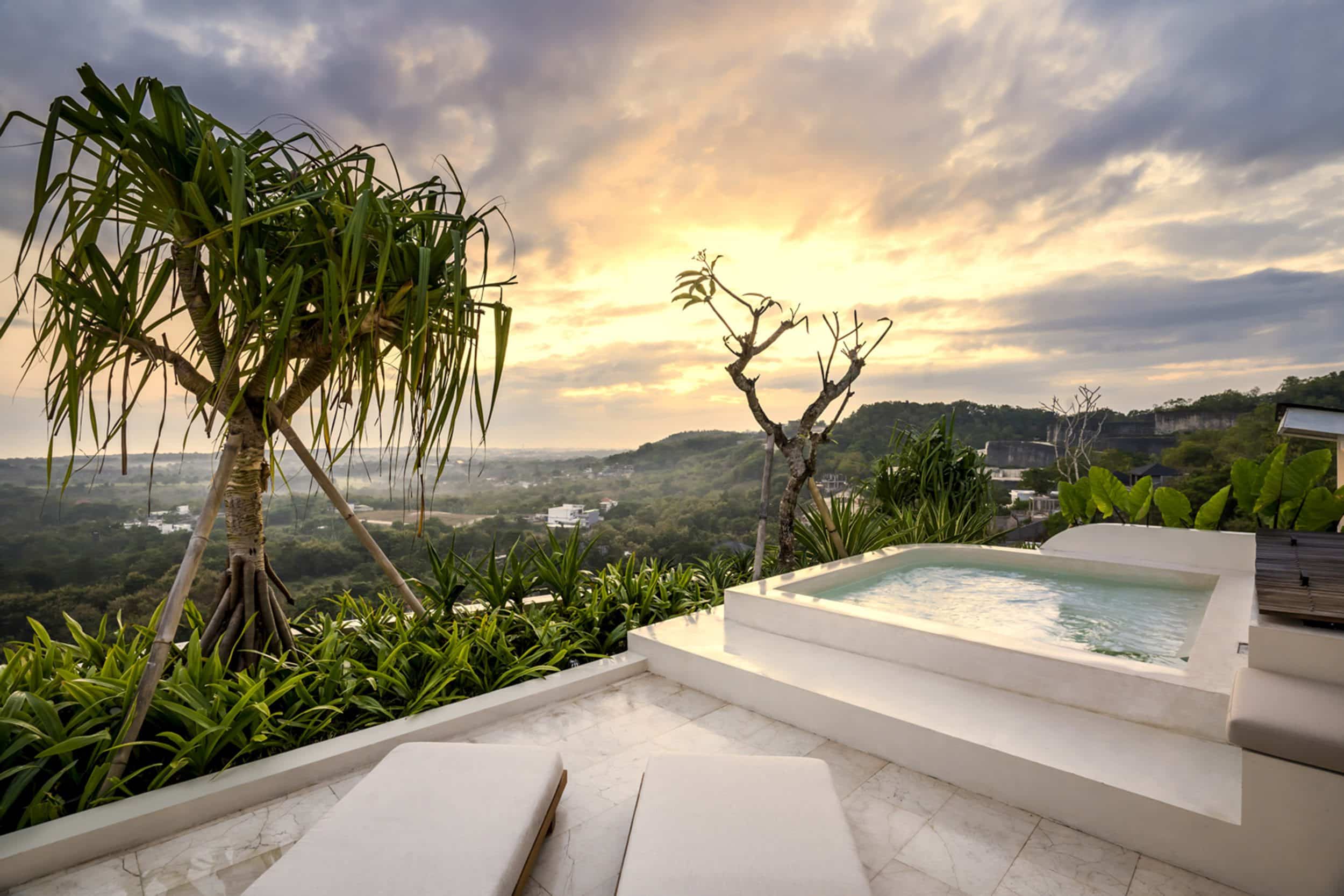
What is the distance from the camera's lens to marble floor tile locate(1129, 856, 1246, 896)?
5.52 ft

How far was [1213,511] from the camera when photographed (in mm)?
5492

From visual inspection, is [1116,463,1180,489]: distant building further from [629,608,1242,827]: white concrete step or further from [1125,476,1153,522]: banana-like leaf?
[629,608,1242,827]: white concrete step

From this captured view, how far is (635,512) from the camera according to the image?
6781 millimetres

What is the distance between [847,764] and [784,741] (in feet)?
0.93

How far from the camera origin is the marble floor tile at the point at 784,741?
8.09ft

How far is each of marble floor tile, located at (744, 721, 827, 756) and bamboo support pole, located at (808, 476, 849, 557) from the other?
9.19 feet

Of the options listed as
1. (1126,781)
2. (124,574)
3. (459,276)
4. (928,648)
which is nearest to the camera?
(1126,781)

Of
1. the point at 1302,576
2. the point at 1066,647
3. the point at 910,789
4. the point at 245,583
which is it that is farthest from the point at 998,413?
the point at 245,583

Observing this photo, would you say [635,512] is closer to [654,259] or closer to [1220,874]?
[654,259]

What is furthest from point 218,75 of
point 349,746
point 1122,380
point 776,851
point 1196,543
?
point 1122,380

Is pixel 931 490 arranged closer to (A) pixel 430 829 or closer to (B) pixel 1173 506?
(B) pixel 1173 506

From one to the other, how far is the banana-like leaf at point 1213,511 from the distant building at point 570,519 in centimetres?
560

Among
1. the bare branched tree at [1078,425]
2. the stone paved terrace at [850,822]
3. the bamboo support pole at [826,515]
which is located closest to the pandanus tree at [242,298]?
the stone paved terrace at [850,822]

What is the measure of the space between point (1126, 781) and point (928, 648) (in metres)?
1.04
